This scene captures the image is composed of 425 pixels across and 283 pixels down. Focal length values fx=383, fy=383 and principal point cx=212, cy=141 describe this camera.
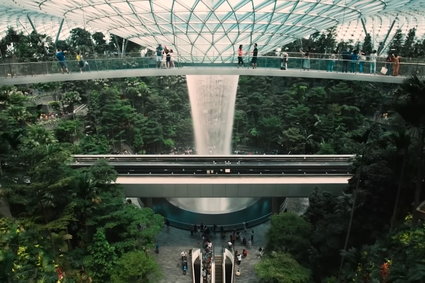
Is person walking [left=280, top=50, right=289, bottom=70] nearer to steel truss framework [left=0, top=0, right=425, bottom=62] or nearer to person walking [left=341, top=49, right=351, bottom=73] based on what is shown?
steel truss framework [left=0, top=0, right=425, bottom=62]

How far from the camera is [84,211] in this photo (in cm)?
2456

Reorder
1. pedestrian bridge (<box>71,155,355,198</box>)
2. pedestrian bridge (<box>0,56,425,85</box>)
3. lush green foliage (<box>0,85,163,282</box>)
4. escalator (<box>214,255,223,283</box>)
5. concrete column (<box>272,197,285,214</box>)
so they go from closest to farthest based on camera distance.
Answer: lush green foliage (<box>0,85,163,282</box>) → pedestrian bridge (<box>0,56,425,85</box>) → pedestrian bridge (<box>71,155,355,198</box>) → escalator (<box>214,255,223,283</box>) → concrete column (<box>272,197,285,214</box>)

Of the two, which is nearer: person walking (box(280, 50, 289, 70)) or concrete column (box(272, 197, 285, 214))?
person walking (box(280, 50, 289, 70))

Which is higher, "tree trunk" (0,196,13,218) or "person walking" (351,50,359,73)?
"person walking" (351,50,359,73)

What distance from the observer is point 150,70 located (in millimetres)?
33969

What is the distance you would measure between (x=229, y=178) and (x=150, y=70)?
12293 mm

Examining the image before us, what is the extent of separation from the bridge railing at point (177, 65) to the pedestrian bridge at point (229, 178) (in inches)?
308

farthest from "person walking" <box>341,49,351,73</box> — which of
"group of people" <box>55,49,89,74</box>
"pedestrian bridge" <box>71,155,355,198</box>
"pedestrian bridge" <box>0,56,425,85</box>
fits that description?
"group of people" <box>55,49,89,74</box>

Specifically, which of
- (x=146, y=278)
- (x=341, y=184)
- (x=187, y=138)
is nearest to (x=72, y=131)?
(x=187, y=138)

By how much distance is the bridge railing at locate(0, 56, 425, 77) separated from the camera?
27859mm

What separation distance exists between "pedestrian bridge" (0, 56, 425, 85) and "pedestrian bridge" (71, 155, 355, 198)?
725cm

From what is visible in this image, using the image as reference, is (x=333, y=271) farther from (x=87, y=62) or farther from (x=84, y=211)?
(x=87, y=62)

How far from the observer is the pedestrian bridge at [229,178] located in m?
28.8

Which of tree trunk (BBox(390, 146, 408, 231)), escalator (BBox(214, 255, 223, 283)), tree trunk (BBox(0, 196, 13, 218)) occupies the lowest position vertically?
escalator (BBox(214, 255, 223, 283))
